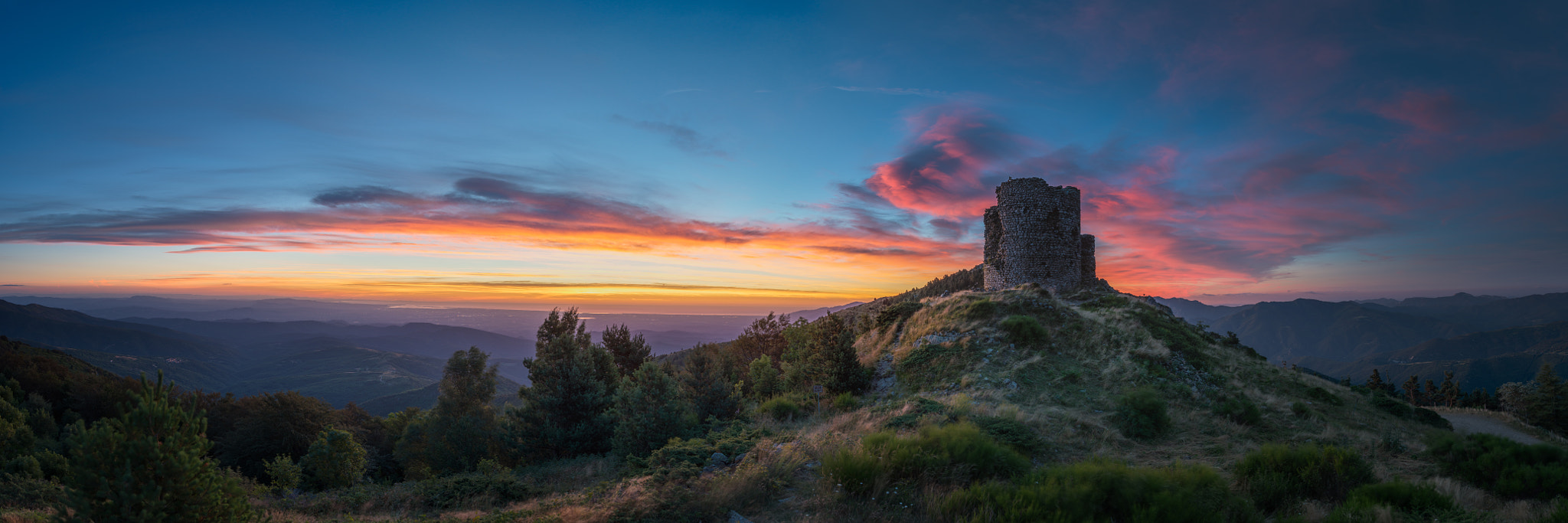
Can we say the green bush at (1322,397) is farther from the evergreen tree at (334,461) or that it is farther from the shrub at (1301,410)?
the evergreen tree at (334,461)

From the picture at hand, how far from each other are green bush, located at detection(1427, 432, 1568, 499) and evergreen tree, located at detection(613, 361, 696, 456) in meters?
12.8

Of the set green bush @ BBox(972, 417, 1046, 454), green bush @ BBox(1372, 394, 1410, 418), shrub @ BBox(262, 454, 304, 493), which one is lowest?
shrub @ BBox(262, 454, 304, 493)

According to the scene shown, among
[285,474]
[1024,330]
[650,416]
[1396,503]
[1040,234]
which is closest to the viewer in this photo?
[1396,503]

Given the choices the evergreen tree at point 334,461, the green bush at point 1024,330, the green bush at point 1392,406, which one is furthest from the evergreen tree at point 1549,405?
the evergreen tree at point 334,461

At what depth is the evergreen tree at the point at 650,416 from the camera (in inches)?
468

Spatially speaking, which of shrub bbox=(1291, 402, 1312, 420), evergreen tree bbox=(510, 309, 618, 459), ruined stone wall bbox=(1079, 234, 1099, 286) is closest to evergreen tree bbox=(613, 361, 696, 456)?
evergreen tree bbox=(510, 309, 618, 459)

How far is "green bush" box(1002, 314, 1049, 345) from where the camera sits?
17.0 meters

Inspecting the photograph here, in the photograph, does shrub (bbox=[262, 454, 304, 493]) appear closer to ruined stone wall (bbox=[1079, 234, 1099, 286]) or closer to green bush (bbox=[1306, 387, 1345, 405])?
green bush (bbox=[1306, 387, 1345, 405])

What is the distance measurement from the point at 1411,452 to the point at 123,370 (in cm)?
15196

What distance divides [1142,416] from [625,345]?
2226 cm

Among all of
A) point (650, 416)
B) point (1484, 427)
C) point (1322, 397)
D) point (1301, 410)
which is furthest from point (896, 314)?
point (1484, 427)

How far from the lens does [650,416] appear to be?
12219 mm

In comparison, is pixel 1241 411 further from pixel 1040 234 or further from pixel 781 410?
pixel 1040 234

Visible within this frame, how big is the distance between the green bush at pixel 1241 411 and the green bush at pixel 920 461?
861 cm
